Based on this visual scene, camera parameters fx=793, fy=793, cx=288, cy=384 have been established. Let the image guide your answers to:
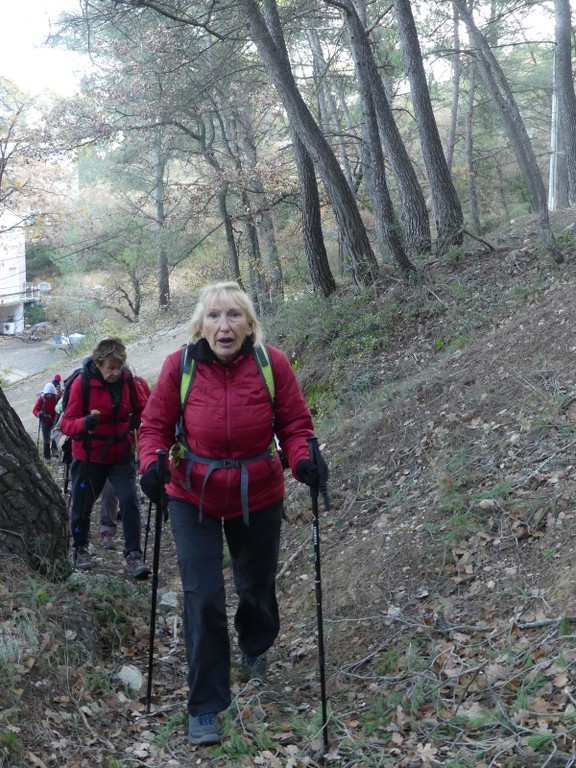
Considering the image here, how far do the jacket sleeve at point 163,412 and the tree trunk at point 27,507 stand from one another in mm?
1501

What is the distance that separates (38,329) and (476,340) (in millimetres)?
31445

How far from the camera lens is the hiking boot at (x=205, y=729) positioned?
4.06 meters

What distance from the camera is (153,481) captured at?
13.7ft

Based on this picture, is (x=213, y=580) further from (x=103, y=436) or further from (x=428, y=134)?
(x=428, y=134)

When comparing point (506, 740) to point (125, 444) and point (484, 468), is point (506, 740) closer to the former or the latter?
point (484, 468)

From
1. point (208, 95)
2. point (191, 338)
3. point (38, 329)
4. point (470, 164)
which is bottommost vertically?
point (38, 329)

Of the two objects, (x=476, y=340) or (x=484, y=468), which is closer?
(x=484, y=468)

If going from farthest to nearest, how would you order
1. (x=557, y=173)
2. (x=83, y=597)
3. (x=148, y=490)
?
(x=557, y=173) < (x=83, y=597) < (x=148, y=490)

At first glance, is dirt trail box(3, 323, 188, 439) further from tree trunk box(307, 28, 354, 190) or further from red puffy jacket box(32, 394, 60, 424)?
tree trunk box(307, 28, 354, 190)

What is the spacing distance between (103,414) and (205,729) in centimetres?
356

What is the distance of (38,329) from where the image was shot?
3784cm

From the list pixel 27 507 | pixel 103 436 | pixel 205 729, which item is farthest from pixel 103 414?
pixel 205 729

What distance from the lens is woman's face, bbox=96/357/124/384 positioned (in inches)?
276

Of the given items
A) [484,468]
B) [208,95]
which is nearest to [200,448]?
[484,468]
